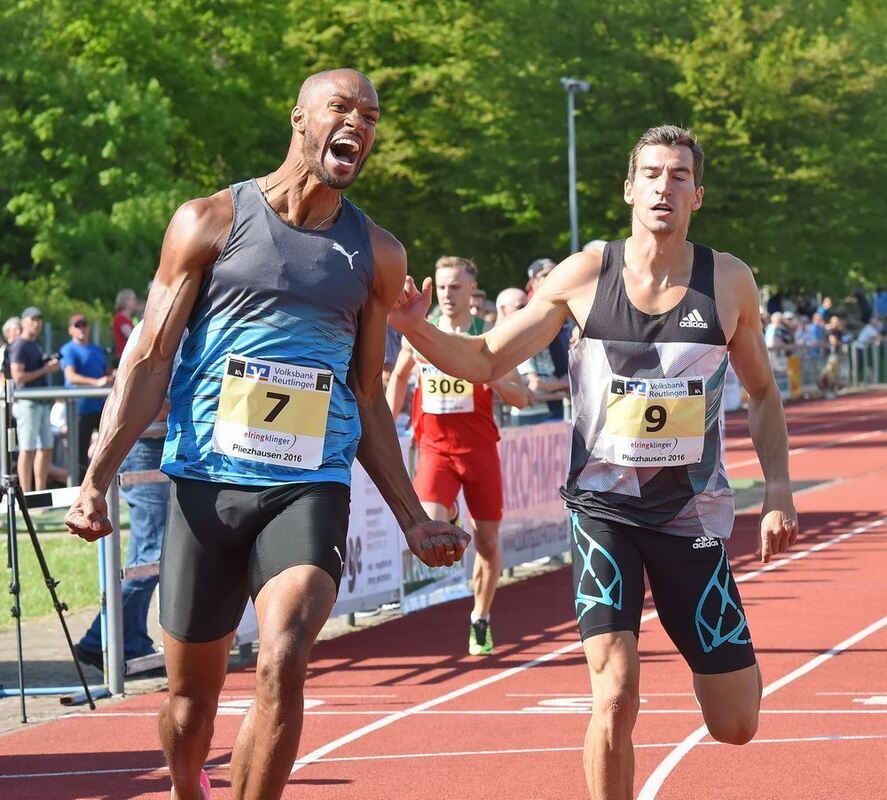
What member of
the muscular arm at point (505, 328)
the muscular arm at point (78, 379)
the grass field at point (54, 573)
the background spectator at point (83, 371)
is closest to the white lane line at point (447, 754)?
the muscular arm at point (505, 328)

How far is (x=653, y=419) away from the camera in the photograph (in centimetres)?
559

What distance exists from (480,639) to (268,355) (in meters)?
5.79

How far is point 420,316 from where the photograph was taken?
571cm

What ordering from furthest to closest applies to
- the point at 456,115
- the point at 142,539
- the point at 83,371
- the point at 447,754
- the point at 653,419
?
1. the point at 456,115
2. the point at 83,371
3. the point at 142,539
4. the point at 447,754
5. the point at 653,419

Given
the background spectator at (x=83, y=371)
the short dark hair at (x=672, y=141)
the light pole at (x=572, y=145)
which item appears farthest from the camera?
the light pole at (x=572, y=145)

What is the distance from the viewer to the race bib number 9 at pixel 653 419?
560 cm

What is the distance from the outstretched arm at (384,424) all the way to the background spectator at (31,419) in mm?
10762

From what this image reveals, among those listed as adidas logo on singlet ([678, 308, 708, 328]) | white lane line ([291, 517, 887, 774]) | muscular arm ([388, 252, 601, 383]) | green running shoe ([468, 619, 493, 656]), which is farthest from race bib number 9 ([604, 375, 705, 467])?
green running shoe ([468, 619, 493, 656])

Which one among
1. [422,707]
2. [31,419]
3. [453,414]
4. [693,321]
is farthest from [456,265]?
[31,419]

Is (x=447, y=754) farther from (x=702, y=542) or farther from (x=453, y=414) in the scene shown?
(x=453, y=414)

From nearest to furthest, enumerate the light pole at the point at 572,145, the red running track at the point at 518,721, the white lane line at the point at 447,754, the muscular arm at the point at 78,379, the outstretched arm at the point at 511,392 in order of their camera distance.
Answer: the red running track at the point at 518,721 < the white lane line at the point at 447,754 < the outstretched arm at the point at 511,392 < the muscular arm at the point at 78,379 < the light pole at the point at 572,145

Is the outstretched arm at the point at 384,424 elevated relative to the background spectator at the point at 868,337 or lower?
lower

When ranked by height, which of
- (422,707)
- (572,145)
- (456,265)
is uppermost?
(572,145)

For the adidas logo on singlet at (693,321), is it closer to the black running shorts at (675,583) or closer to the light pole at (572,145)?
the black running shorts at (675,583)
